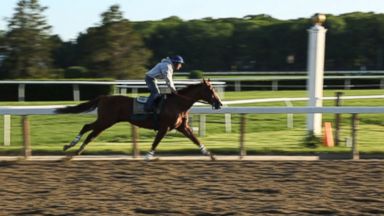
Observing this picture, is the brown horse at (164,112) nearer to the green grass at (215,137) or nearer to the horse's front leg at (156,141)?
the horse's front leg at (156,141)

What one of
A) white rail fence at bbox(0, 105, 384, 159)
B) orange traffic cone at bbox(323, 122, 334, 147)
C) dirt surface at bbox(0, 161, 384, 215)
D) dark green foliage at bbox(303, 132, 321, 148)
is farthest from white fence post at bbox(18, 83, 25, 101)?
dirt surface at bbox(0, 161, 384, 215)

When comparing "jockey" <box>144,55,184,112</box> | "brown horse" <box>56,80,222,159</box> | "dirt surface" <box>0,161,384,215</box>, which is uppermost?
"jockey" <box>144,55,184,112</box>

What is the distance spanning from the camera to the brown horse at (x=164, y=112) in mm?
9680

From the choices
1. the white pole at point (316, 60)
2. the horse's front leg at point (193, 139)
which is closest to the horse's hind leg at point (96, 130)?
the horse's front leg at point (193, 139)

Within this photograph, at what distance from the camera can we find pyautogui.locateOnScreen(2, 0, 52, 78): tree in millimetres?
33500

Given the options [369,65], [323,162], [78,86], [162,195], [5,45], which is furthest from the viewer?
[369,65]

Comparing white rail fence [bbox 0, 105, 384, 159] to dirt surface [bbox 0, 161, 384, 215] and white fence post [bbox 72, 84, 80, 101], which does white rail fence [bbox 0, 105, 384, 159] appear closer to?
dirt surface [bbox 0, 161, 384, 215]

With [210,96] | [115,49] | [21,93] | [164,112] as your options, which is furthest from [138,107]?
[115,49]

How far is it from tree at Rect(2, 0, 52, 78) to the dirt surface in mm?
24885

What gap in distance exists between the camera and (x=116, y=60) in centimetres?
3412

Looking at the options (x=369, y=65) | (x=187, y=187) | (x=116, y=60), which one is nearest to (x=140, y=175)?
(x=187, y=187)

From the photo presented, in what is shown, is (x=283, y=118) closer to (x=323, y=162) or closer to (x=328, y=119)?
(x=328, y=119)

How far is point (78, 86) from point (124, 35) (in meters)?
10.8

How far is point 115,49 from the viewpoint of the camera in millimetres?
33906
